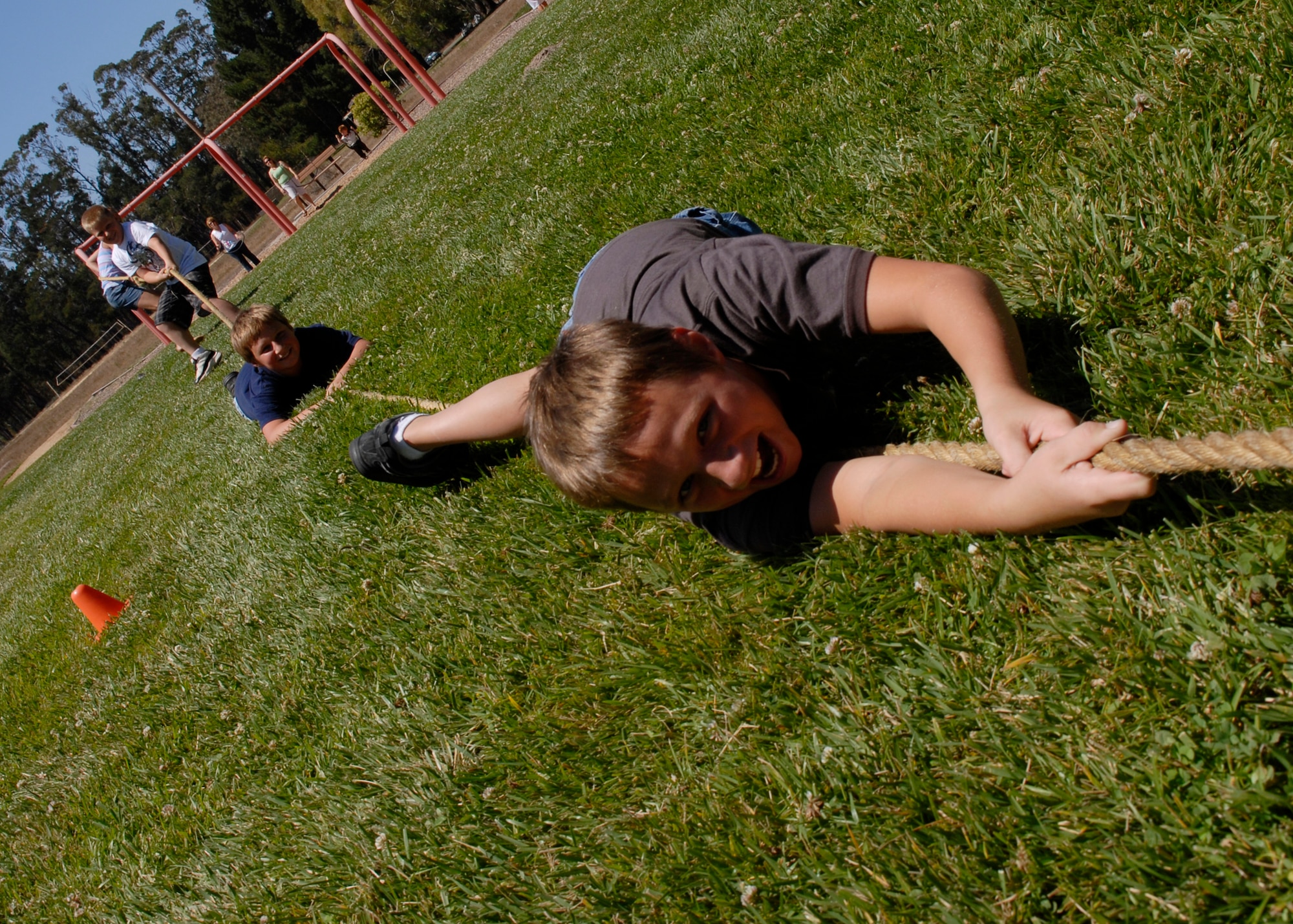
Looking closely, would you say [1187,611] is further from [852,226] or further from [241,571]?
[241,571]

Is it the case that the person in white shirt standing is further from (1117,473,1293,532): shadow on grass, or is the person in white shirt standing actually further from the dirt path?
(1117,473,1293,532): shadow on grass

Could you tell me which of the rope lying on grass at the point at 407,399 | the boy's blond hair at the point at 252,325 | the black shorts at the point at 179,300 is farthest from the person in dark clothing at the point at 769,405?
the black shorts at the point at 179,300

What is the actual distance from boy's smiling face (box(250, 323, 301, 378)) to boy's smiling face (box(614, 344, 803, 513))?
5085 millimetres

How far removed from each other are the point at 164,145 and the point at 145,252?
81.0 m

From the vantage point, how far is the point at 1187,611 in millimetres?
1652

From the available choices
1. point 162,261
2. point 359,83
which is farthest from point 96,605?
point 359,83

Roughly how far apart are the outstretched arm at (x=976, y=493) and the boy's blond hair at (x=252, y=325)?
5.28 m

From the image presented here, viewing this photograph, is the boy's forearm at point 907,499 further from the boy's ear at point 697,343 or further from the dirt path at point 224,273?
the dirt path at point 224,273

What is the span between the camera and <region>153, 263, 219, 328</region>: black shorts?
49.6ft

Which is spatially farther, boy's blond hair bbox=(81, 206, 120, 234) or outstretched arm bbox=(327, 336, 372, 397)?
boy's blond hair bbox=(81, 206, 120, 234)

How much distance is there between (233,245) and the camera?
2581 cm

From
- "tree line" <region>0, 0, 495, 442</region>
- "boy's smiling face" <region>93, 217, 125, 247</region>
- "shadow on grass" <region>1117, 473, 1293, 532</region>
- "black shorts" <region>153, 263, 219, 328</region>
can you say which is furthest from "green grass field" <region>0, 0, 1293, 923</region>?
"tree line" <region>0, 0, 495, 442</region>

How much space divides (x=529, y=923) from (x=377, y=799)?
0.90 m

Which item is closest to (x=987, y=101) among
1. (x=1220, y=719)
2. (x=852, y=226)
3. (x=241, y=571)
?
(x=852, y=226)
